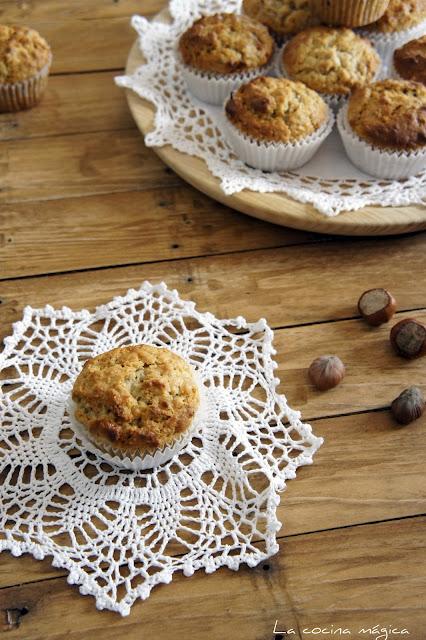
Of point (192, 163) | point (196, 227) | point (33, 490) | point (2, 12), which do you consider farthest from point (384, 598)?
point (2, 12)

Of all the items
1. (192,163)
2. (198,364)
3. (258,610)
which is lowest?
(258,610)

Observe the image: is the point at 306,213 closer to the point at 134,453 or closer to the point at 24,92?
the point at 134,453

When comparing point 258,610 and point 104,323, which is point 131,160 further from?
point 258,610

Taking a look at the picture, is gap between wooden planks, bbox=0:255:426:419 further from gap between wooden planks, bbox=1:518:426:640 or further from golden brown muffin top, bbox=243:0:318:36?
golden brown muffin top, bbox=243:0:318:36

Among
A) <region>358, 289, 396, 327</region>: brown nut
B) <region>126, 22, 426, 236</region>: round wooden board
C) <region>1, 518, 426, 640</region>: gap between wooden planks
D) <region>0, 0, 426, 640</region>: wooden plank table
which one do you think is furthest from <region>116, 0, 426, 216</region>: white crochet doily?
<region>1, 518, 426, 640</region>: gap between wooden planks

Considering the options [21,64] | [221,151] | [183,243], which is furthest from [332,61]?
[21,64]

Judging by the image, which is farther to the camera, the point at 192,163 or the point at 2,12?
the point at 2,12
